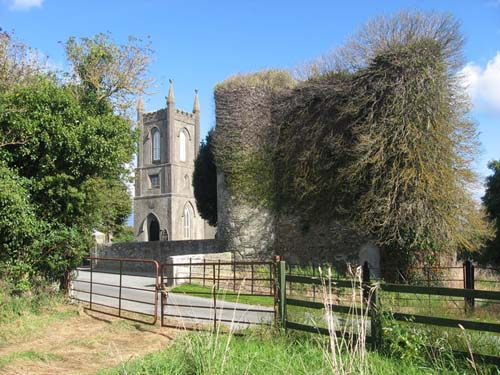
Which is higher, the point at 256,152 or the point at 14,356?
the point at 256,152

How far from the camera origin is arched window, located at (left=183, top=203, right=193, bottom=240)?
56.1 m

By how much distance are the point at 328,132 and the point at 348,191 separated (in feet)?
7.40

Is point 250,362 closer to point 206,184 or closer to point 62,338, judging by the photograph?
point 62,338

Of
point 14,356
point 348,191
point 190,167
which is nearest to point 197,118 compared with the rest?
→ point 190,167

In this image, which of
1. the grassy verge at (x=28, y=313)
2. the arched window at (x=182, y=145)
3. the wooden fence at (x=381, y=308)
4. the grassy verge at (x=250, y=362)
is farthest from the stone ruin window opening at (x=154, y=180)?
the grassy verge at (x=250, y=362)

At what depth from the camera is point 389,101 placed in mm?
15164

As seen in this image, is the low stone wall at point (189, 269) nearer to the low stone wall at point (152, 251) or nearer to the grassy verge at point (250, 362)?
the low stone wall at point (152, 251)

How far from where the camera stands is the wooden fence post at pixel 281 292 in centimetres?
748

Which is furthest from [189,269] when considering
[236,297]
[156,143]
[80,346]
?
[156,143]

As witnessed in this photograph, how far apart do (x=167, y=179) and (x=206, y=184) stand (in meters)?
33.0

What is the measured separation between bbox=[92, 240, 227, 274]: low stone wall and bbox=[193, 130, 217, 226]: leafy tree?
234 centimetres

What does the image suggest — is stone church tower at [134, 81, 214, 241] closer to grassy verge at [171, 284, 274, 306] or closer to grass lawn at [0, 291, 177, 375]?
grassy verge at [171, 284, 274, 306]

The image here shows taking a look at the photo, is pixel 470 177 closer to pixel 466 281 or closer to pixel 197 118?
pixel 466 281

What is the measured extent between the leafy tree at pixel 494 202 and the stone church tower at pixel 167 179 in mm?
34465
